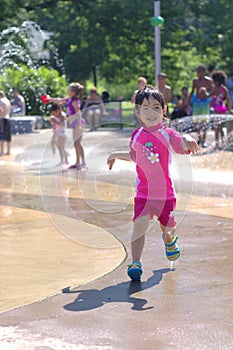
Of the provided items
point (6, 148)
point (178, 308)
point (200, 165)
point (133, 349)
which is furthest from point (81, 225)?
point (6, 148)

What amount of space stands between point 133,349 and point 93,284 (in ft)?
4.96

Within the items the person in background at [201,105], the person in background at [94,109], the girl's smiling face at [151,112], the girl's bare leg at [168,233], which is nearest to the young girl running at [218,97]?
the person in background at [201,105]

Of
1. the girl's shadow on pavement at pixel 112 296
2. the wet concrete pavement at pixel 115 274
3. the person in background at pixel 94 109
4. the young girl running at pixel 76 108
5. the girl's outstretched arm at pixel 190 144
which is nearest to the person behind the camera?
the wet concrete pavement at pixel 115 274

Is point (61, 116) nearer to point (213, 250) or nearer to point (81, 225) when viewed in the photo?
point (81, 225)

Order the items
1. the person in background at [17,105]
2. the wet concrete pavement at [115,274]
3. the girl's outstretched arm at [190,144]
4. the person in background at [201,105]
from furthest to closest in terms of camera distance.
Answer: the person in background at [17,105] → the person in background at [201,105] → the girl's outstretched arm at [190,144] → the wet concrete pavement at [115,274]

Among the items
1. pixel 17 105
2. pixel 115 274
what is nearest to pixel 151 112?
pixel 115 274

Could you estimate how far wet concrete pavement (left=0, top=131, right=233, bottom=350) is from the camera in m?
4.62

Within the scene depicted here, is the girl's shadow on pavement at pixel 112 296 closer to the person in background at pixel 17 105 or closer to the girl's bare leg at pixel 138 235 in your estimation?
the girl's bare leg at pixel 138 235

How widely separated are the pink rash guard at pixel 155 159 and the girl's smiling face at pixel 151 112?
0.21 feet

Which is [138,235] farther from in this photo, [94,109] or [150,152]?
[94,109]

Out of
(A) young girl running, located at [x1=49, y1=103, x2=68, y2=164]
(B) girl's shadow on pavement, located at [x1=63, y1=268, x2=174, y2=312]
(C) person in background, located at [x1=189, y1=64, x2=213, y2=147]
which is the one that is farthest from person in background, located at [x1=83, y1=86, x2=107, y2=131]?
(B) girl's shadow on pavement, located at [x1=63, y1=268, x2=174, y2=312]

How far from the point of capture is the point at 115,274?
20.1 feet

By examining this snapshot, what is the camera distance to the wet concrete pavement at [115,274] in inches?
182

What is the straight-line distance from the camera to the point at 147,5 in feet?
84.2
